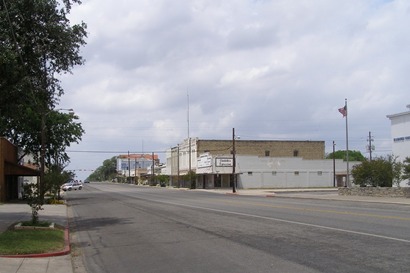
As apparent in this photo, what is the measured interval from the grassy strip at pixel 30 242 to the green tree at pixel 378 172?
108ft

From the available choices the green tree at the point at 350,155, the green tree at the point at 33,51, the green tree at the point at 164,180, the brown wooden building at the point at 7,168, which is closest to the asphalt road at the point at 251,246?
the green tree at the point at 33,51

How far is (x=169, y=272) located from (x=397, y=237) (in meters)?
7.11

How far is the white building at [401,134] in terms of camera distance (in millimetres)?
46894

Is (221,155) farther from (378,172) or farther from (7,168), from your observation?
(7,168)

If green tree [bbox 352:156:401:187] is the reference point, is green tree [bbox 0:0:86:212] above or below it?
above

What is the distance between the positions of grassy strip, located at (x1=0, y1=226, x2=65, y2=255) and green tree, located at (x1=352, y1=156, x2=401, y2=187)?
32.8 meters

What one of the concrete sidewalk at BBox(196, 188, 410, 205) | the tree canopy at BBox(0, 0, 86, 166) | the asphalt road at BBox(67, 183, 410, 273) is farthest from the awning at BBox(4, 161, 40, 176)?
the asphalt road at BBox(67, 183, 410, 273)

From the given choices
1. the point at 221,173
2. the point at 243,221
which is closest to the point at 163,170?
the point at 221,173

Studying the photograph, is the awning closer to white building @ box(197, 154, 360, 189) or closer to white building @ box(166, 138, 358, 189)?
white building @ box(166, 138, 358, 189)

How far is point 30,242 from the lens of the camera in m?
13.0

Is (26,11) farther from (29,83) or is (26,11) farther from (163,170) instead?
(163,170)

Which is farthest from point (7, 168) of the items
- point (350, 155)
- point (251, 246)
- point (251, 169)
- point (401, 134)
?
point (350, 155)

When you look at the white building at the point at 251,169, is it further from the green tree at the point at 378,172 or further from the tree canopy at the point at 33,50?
the tree canopy at the point at 33,50

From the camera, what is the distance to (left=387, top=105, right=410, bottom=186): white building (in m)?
46.9
